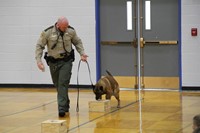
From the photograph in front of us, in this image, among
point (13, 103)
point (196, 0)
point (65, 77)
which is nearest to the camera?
point (65, 77)

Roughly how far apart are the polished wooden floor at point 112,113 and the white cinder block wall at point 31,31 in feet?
3.48

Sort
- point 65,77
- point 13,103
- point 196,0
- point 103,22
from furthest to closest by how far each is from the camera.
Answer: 1. point 103,22
2. point 196,0
3. point 13,103
4. point 65,77

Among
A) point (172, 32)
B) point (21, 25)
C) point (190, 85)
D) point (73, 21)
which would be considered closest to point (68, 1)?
point (73, 21)

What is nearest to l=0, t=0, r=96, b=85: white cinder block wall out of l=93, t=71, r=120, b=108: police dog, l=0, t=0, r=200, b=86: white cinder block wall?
l=0, t=0, r=200, b=86: white cinder block wall

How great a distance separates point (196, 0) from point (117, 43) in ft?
8.63

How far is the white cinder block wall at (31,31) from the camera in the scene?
1559cm

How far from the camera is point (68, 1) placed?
15.7 metres

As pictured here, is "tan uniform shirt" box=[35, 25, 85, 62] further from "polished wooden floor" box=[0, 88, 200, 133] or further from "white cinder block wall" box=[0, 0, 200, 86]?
"white cinder block wall" box=[0, 0, 200, 86]

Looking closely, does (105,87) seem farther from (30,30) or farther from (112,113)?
(30,30)

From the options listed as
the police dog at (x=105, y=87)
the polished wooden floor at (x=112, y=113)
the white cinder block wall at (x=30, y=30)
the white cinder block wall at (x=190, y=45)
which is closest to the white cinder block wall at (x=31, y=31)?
the white cinder block wall at (x=30, y=30)

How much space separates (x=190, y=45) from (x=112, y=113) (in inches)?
180

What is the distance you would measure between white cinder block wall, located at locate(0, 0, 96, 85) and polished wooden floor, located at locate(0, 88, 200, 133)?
1061 mm

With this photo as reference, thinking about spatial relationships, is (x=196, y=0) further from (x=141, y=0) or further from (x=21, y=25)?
(x=21, y=25)

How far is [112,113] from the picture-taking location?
438 inches
